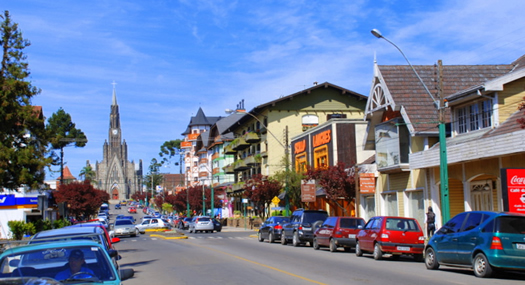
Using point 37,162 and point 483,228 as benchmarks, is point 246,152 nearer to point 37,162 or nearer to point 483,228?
point 37,162

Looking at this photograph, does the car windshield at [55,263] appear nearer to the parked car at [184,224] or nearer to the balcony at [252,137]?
the parked car at [184,224]

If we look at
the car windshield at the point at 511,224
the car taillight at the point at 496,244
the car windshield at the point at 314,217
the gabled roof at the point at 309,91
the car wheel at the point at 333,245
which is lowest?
the car wheel at the point at 333,245

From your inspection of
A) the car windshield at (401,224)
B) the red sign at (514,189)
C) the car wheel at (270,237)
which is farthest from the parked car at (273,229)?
the red sign at (514,189)

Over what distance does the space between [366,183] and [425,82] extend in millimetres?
6347

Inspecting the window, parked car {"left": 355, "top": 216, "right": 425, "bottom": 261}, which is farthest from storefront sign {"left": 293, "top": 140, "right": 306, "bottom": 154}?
parked car {"left": 355, "top": 216, "right": 425, "bottom": 261}

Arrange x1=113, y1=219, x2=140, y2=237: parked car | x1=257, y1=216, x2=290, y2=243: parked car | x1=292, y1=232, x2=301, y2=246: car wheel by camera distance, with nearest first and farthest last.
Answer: x1=292, y1=232, x2=301, y2=246: car wheel, x1=257, y1=216, x2=290, y2=243: parked car, x1=113, y1=219, x2=140, y2=237: parked car

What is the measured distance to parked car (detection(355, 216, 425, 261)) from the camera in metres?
20.6

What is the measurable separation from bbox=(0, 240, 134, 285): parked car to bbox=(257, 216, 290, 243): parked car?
87.5 ft

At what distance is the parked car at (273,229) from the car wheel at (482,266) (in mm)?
19562

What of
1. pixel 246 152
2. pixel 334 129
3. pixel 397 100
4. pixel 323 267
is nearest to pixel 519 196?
pixel 323 267

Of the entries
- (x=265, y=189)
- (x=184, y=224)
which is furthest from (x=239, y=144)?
(x=265, y=189)

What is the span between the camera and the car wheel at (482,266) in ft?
47.4

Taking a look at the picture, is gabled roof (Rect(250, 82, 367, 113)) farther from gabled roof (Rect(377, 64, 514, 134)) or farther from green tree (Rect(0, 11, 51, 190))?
green tree (Rect(0, 11, 51, 190))

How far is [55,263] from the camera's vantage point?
24.9 ft
